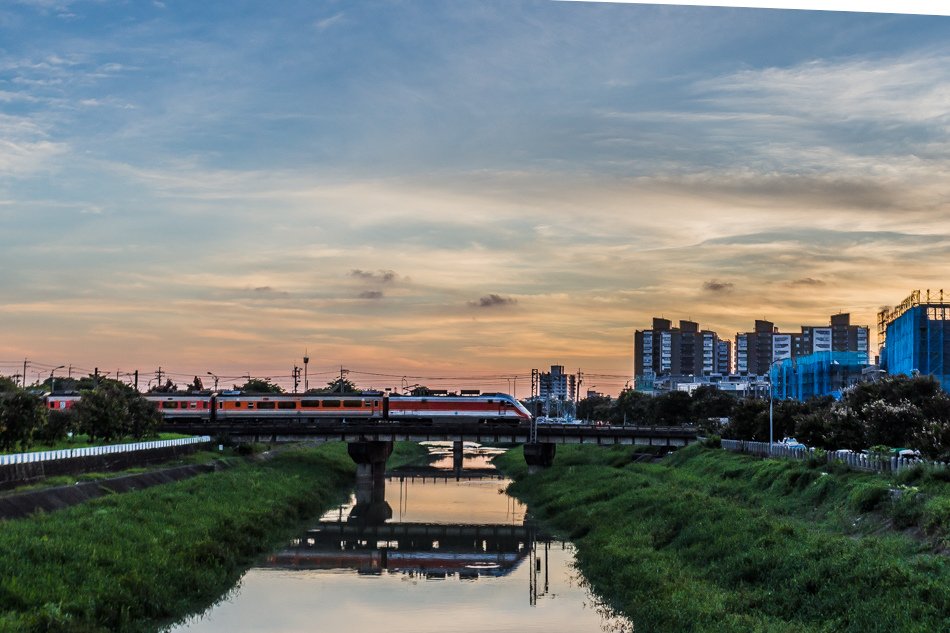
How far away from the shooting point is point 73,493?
4447 centimetres

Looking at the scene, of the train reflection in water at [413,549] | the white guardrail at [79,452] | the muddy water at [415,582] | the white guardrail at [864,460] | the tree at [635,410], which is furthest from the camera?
the tree at [635,410]

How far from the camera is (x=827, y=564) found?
28906 mm

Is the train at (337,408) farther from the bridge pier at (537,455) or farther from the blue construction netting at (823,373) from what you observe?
the blue construction netting at (823,373)

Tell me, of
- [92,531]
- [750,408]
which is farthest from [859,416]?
[92,531]

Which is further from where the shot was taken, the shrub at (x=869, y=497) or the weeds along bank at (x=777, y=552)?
the shrub at (x=869, y=497)

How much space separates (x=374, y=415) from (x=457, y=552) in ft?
160

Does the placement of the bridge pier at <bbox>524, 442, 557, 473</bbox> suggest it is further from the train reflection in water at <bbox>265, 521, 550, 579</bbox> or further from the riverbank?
the riverbank

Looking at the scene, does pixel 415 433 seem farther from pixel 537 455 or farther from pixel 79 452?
pixel 79 452

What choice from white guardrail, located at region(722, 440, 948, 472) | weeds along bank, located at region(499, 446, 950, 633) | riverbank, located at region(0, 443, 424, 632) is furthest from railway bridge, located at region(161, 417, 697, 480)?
weeds along bank, located at region(499, 446, 950, 633)

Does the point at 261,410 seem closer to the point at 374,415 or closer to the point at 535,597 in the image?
the point at 374,415

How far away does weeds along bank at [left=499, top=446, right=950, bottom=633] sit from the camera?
84.7 ft

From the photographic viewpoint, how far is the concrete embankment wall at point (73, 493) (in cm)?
3844

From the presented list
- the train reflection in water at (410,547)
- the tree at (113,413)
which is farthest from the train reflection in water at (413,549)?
the tree at (113,413)

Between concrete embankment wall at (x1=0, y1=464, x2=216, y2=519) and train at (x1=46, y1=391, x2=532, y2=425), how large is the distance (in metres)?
39.2
